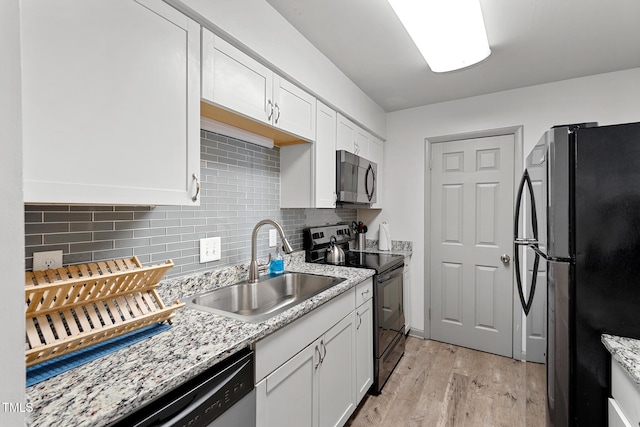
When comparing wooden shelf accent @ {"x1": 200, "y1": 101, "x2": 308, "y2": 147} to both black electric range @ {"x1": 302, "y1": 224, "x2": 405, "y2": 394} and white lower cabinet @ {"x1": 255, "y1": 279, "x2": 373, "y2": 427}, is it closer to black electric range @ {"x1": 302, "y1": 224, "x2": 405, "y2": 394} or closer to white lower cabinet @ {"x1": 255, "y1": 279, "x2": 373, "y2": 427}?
black electric range @ {"x1": 302, "y1": 224, "x2": 405, "y2": 394}

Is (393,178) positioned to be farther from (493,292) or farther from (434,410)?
(434,410)

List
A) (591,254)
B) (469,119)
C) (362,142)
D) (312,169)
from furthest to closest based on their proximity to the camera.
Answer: (469,119), (362,142), (312,169), (591,254)

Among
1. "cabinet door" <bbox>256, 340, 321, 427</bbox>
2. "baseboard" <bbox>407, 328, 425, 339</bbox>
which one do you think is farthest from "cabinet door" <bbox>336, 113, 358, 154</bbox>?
"baseboard" <bbox>407, 328, 425, 339</bbox>

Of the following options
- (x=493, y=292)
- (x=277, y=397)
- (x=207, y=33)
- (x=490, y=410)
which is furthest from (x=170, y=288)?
(x=493, y=292)

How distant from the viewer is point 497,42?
1.90 meters

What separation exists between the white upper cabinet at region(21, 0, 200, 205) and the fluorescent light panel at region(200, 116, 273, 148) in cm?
38

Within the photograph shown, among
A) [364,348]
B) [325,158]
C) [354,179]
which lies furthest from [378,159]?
[364,348]

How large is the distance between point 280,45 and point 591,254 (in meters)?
1.70

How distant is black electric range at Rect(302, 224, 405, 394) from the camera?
2.13 metres

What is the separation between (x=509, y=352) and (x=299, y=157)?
2576 mm

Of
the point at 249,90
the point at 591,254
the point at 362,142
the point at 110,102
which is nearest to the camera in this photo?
the point at 110,102

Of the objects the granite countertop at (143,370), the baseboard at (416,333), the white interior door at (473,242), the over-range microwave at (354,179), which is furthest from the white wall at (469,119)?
the granite countertop at (143,370)

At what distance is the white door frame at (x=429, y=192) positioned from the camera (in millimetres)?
2635

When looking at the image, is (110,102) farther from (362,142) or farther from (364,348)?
(362,142)
